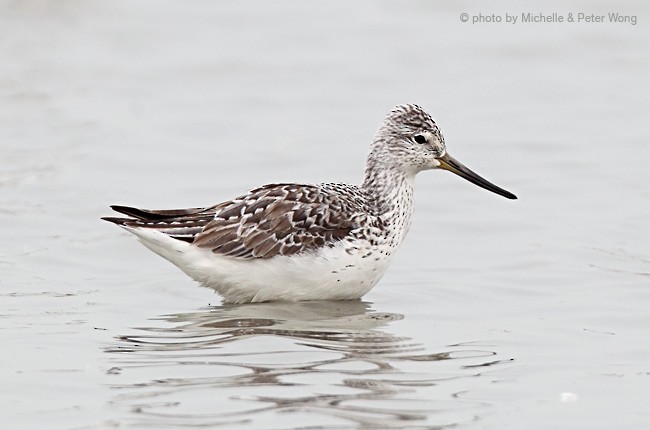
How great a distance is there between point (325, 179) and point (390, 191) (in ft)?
8.27

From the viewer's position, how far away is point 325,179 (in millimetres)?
13023

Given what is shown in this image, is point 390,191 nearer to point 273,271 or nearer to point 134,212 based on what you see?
point 273,271

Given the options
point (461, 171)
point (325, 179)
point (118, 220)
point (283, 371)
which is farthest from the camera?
point (325, 179)

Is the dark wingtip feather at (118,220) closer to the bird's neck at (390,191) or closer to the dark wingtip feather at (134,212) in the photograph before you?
the dark wingtip feather at (134,212)

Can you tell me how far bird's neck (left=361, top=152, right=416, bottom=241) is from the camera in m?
10.4

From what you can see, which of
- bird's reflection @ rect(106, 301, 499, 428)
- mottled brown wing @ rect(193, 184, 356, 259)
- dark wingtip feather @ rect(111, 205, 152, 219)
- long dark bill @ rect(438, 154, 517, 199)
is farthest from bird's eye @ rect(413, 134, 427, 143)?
dark wingtip feather @ rect(111, 205, 152, 219)

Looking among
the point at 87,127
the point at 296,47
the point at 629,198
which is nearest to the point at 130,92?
the point at 87,127

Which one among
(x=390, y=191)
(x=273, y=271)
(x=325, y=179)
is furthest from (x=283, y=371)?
(x=325, y=179)

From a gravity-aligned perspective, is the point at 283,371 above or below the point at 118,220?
below

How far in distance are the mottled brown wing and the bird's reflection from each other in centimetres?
48

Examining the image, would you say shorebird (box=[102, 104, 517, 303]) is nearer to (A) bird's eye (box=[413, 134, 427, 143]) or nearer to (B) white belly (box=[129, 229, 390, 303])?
(B) white belly (box=[129, 229, 390, 303])

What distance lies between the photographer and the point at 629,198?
40.5ft

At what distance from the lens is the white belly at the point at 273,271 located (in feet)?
32.4

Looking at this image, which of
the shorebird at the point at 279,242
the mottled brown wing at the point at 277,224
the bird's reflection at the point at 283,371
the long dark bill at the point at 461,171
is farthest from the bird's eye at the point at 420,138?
→ the bird's reflection at the point at 283,371
